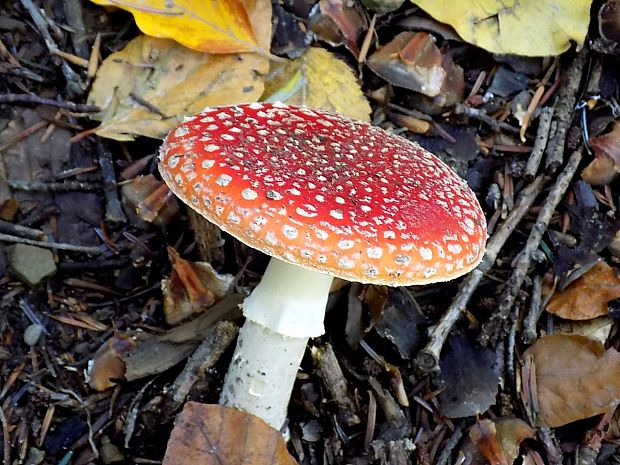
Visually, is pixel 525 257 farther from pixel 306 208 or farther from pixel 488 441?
pixel 306 208

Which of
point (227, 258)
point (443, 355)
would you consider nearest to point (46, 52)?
point (227, 258)

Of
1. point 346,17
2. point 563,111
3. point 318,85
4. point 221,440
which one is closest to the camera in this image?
point 221,440

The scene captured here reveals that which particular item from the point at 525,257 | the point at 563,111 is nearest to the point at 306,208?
the point at 525,257

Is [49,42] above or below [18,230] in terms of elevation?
above

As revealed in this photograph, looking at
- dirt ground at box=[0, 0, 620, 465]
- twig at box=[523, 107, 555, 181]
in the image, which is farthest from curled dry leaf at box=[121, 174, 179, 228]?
twig at box=[523, 107, 555, 181]

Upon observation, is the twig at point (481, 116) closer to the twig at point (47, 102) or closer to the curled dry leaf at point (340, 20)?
the curled dry leaf at point (340, 20)

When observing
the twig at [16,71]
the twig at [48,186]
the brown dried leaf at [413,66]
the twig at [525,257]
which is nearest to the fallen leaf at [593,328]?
the twig at [525,257]

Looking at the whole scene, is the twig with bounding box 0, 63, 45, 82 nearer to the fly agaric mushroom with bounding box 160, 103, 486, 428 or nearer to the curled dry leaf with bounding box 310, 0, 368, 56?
the fly agaric mushroom with bounding box 160, 103, 486, 428
